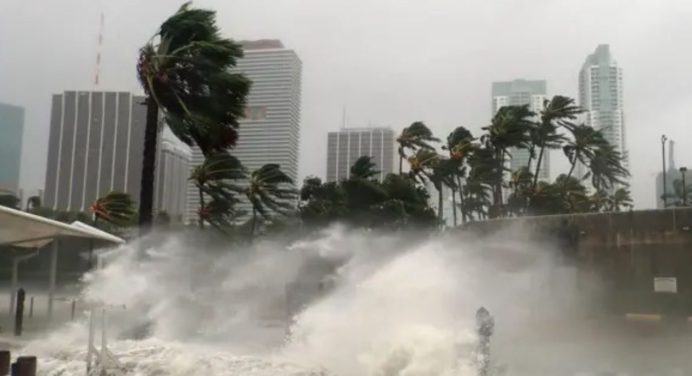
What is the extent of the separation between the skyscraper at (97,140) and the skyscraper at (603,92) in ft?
160

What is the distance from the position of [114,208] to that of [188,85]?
29.1ft

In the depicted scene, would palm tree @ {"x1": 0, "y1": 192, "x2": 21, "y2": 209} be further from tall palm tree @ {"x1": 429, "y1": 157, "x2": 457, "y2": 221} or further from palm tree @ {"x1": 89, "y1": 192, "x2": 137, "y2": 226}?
tall palm tree @ {"x1": 429, "y1": 157, "x2": 457, "y2": 221}

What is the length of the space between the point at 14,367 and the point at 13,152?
3896 centimetres

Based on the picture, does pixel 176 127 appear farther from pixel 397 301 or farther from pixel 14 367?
pixel 14 367

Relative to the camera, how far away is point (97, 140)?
4644 centimetres

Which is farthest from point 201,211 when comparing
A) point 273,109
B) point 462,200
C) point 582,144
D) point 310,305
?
point 582,144

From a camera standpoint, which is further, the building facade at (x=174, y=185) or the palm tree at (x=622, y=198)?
the palm tree at (x=622, y=198)

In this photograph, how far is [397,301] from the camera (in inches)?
584

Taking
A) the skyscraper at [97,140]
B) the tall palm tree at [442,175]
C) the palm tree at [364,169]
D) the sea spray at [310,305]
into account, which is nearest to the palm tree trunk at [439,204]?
the tall palm tree at [442,175]

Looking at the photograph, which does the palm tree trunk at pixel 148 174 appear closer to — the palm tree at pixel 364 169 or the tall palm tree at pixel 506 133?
the palm tree at pixel 364 169

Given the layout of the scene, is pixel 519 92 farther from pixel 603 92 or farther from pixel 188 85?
pixel 188 85

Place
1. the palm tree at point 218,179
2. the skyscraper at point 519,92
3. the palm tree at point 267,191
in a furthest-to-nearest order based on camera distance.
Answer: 1. the skyscraper at point 519,92
2. the palm tree at point 267,191
3. the palm tree at point 218,179

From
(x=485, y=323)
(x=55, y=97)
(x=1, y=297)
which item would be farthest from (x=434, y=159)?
(x=485, y=323)

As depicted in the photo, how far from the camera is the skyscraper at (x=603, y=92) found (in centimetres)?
7488
